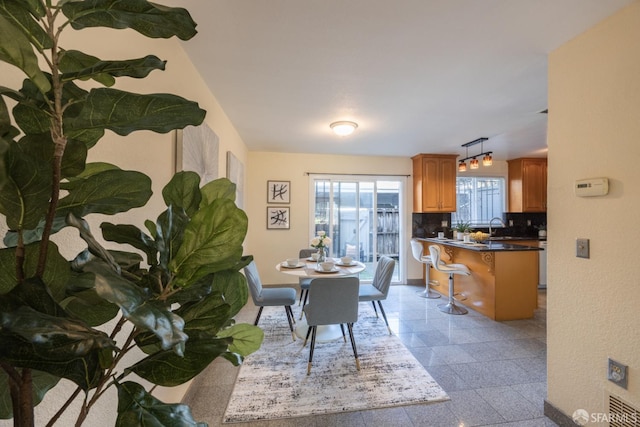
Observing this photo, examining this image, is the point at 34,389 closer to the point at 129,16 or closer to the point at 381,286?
the point at 129,16

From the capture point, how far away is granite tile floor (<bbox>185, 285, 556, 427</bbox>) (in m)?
1.75

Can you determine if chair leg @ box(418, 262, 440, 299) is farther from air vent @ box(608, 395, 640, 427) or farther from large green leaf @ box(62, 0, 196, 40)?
large green leaf @ box(62, 0, 196, 40)

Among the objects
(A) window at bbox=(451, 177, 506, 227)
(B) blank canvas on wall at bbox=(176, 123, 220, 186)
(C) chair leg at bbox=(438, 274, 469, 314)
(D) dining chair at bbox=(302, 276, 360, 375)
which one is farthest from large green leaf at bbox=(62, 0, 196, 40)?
(A) window at bbox=(451, 177, 506, 227)

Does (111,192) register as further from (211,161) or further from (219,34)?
(211,161)

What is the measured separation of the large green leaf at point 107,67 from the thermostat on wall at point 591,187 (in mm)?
2111

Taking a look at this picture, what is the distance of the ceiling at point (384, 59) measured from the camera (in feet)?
4.68

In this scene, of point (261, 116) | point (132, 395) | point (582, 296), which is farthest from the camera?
point (261, 116)

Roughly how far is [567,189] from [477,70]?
1.09 meters

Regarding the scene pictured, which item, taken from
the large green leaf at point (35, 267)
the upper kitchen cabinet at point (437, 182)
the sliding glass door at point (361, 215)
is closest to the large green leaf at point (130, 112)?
the large green leaf at point (35, 267)

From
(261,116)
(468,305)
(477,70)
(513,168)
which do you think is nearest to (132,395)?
(477,70)

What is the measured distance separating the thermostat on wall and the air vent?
3.69 feet

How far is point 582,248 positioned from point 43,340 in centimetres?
232

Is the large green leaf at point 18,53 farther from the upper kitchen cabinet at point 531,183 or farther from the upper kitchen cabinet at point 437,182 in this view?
the upper kitchen cabinet at point 531,183

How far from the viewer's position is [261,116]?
2988mm
